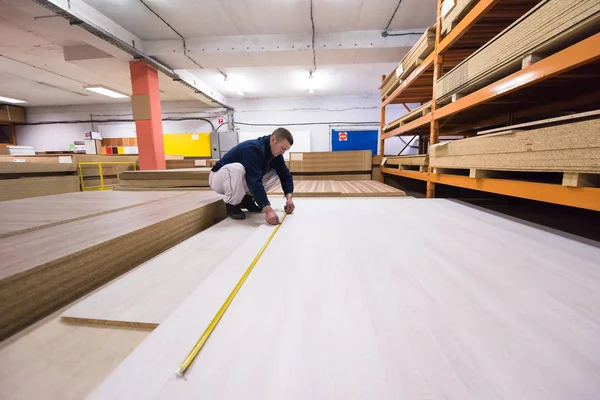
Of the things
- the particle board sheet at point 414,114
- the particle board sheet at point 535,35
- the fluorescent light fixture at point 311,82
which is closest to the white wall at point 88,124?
the fluorescent light fixture at point 311,82

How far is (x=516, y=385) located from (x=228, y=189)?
6.84ft

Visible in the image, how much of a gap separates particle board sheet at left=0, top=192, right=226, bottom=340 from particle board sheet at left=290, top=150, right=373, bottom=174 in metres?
3.57

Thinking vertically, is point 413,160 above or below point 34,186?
above

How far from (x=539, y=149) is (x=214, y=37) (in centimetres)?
604

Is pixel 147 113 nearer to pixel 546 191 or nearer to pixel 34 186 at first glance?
pixel 34 186

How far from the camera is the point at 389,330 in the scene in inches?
28.6

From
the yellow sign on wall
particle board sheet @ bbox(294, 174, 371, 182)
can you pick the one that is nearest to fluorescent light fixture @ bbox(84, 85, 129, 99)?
the yellow sign on wall

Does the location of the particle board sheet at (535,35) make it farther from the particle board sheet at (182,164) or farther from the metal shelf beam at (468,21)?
the particle board sheet at (182,164)

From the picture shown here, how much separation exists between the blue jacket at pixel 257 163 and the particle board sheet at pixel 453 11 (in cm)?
221

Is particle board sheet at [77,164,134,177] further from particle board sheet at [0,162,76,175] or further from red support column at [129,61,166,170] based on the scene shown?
red support column at [129,61,166,170]

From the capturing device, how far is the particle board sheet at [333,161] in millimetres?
5160

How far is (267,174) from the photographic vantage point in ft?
8.52

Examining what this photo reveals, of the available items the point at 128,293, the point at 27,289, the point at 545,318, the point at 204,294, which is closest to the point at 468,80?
the point at 545,318

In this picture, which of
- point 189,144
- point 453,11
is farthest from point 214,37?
point 189,144
